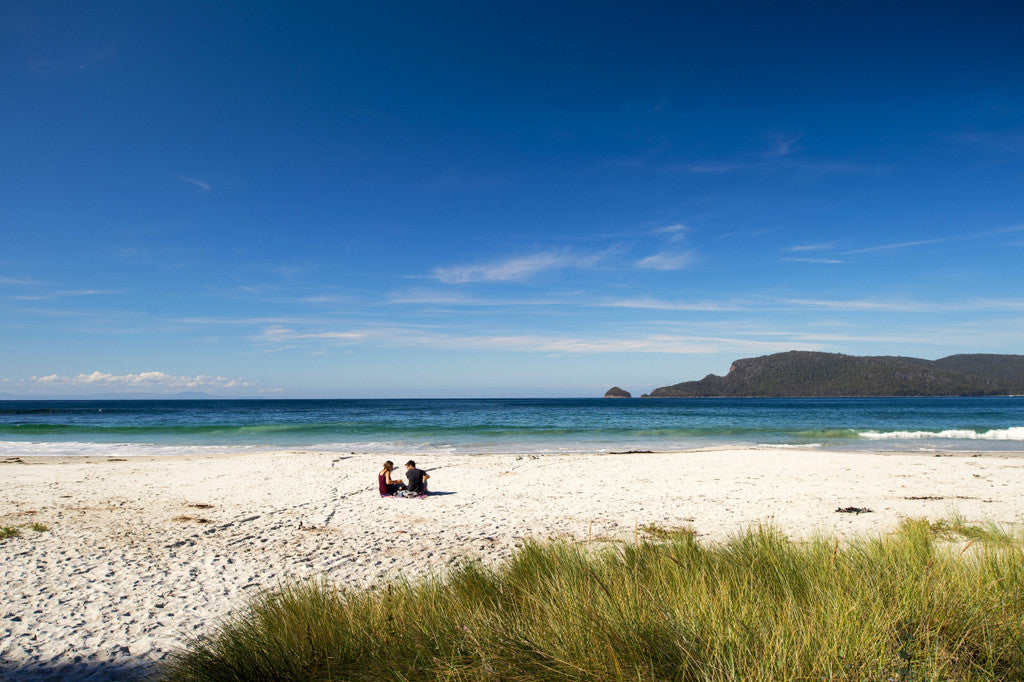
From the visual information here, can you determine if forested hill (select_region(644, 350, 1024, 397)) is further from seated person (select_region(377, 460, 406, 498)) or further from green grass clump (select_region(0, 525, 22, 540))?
green grass clump (select_region(0, 525, 22, 540))

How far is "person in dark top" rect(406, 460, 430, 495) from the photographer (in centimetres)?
1186

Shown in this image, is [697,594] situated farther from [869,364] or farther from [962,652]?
[869,364]

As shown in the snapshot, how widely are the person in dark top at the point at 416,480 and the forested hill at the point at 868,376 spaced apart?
463 ft

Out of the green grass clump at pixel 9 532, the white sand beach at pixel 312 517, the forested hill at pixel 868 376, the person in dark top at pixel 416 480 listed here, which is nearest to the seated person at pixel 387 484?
the person in dark top at pixel 416 480

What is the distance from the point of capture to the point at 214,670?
9.98 feet

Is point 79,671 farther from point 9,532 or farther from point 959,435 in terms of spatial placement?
point 959,435

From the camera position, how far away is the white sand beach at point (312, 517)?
5.19 m

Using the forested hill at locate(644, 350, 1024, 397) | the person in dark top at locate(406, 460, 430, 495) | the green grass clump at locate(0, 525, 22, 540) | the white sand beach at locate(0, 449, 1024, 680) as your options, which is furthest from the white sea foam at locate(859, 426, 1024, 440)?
the forested hill at locate(644, 350, 1024, 397)

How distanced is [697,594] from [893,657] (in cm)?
95

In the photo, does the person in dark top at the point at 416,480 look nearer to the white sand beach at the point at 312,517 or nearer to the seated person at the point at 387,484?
the seated person at the point at 387,484

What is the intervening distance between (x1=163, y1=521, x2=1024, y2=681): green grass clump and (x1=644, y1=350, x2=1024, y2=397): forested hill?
146 m

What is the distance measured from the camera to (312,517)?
980 cm

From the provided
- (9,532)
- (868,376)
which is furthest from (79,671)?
(868,376)

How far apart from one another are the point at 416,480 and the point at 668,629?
985cm
